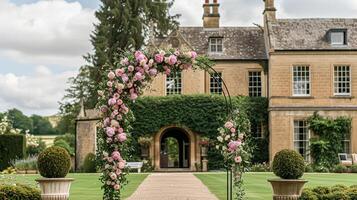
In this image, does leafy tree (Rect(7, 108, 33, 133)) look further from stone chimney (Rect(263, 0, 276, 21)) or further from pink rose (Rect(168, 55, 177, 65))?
pink rose (Rect(168, 55, 177, 65))

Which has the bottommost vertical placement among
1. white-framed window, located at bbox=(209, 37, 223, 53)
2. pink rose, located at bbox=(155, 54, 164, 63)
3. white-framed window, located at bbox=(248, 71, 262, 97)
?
pink rose, located at bbox=(155, 54, 164, 63)

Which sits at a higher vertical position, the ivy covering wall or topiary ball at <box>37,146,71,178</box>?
the ivy covering wall

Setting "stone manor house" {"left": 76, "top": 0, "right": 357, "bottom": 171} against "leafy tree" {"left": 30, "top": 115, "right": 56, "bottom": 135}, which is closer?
"stone manor house" {"left": 76, "top": 0, "right": 357, "bottom": 171}

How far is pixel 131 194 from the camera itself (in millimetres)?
20406

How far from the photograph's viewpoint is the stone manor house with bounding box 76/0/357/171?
1515 inches

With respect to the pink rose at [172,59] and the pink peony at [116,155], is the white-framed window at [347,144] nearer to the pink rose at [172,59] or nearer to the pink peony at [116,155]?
the pink rose at [172,59]

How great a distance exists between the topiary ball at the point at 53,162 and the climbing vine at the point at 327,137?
927 inches

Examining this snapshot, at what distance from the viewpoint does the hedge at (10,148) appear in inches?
1508

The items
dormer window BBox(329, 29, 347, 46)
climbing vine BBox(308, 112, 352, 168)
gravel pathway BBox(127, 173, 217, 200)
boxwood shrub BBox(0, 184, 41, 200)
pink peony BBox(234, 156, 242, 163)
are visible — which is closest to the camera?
boxwood shrub BBox(0, 184, 41, 200)

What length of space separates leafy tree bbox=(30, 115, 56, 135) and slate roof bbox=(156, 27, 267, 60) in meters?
72.9

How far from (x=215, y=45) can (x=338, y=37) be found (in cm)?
707

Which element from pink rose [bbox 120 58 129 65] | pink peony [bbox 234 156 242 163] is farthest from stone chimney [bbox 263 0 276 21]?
pink rose [bbox 120 58 129 65]

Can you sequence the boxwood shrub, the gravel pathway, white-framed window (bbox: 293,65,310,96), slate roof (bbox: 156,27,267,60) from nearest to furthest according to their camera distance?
1. the boxwood shrub
2. the gravel pathway
3. white-framed window (bbox: 293,65,310,96)
4. slate roof (bbox: 156,27,267,60)

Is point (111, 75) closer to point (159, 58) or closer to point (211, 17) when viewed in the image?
Result: point (159, 58)
